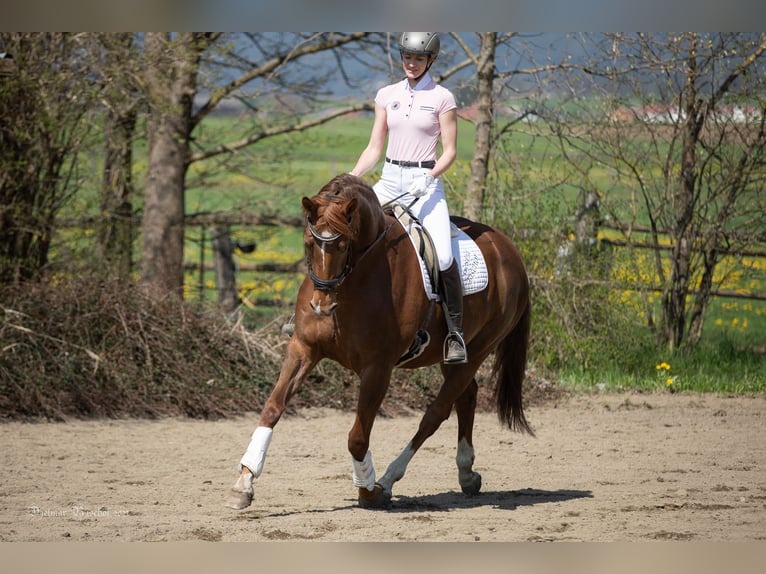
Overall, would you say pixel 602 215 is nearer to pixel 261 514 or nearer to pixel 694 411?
pixel 694 411

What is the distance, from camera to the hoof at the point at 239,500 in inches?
227

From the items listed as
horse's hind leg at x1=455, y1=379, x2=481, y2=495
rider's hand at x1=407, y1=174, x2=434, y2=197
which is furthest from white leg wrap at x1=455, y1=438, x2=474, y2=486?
rider's hand at x1=407, y1=174, x2=434, y2=197

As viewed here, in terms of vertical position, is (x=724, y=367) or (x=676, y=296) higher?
(x=676, y=296)

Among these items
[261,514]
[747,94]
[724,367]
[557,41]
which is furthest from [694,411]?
[261,514]

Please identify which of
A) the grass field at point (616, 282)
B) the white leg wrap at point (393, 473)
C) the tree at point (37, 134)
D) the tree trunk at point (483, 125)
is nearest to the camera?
the white leg wrap at point (393, 473)

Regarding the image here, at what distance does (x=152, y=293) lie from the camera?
32.0 feet

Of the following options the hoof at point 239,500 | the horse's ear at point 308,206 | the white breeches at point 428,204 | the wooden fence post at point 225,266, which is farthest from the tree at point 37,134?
the horse's ear at point 308,206

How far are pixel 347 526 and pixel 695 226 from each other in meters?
7.27

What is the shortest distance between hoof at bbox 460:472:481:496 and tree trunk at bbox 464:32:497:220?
200 inches

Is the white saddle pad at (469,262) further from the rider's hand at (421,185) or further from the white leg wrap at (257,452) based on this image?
the white leg wrap at (257,452)

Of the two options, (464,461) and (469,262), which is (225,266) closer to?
(469,262)

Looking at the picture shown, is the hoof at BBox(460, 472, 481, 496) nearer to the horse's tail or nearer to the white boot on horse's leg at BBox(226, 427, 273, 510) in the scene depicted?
the horse's tail

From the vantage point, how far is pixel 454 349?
638cm

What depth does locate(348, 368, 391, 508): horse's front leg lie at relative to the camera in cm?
586
